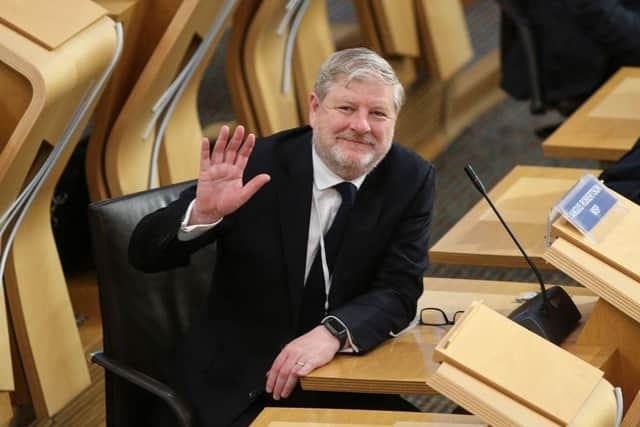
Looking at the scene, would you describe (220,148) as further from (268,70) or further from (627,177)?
(268,70)

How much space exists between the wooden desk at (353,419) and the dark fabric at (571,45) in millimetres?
2201

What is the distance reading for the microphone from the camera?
2.39 meters

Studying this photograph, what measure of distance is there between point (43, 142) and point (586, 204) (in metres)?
1.22

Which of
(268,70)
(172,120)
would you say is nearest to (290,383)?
(172,120)

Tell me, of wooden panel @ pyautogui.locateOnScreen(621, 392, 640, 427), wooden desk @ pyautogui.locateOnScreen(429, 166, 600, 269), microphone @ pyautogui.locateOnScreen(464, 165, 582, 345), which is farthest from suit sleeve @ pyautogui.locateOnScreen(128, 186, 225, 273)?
wooden panel @ pyautogui.locateOnScreen(621, 392, 640, 427)

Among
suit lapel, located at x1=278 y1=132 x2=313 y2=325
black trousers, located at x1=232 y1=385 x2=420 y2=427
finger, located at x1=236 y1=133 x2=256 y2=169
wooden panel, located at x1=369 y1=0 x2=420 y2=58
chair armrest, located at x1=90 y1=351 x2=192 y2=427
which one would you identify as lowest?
wooden panel, located at x1=369 y1=0 x2=420 y2=58

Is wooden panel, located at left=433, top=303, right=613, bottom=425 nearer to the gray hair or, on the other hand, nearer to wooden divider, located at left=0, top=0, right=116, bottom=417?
the gray hair

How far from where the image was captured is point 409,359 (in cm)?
242

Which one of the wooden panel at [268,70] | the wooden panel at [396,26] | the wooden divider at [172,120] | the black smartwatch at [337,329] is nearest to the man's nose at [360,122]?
the black smartwatch at [337,329]

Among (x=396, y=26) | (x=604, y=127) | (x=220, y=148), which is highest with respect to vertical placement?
(x=220, y=148)

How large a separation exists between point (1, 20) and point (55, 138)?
270mm

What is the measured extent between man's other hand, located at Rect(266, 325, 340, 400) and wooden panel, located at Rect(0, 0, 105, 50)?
837 mm

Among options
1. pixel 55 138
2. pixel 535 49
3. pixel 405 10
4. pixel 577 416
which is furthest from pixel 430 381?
pixel 405 10

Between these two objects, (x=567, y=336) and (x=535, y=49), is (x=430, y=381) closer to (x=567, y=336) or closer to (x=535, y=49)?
(x=567, y=336)
